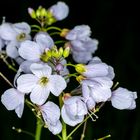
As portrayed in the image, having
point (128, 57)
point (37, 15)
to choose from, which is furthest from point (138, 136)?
point (37, 15)

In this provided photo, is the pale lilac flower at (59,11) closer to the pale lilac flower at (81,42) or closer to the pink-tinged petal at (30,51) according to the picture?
the pale lilac flower at (81,42)

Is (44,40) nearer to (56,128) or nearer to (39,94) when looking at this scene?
(39,94)

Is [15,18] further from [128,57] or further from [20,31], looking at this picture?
[20,31]

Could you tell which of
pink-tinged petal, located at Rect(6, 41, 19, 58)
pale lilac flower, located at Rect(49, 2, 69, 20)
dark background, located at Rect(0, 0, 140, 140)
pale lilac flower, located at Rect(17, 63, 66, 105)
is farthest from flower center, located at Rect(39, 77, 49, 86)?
dark background, located at Rect(0, 0, 140, 140)

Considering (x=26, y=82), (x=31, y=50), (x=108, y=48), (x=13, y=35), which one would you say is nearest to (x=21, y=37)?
(x=13, y=35)

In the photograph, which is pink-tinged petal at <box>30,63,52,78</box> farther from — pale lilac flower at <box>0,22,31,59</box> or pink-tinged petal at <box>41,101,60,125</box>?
pale lilac flower at <box>0,22,31,59</box>

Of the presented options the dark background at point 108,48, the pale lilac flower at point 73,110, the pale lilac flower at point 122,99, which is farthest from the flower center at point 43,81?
the dark background at point 108,48

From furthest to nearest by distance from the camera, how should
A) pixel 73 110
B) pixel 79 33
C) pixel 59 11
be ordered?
pixel 59 11 < pixel 79 33 < pixel 73 110
